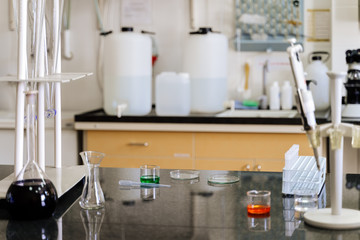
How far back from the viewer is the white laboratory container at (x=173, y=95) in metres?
3.58

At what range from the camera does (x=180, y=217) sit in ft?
4.74

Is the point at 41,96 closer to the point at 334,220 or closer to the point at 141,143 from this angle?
the point at 334,220

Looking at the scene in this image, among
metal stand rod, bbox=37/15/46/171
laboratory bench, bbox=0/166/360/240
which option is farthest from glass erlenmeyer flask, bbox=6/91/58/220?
metal stand rod, bbox=37/15/46/171

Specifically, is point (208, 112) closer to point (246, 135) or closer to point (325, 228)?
point (246, 135)

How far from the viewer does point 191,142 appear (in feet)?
11.1

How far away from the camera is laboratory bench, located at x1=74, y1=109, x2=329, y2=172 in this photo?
3268mm

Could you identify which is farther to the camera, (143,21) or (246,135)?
(143,21)

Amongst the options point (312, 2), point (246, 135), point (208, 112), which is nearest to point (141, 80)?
point (208, 112)

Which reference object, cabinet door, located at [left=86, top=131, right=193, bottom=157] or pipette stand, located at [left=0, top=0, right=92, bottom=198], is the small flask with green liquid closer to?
pipette stand, located at [left=0, top=0, right=92, bottom=198]

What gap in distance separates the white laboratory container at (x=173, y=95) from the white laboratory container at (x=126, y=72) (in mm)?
107

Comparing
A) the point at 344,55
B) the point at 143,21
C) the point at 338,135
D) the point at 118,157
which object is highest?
the point at 143,21

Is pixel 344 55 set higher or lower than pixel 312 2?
lower

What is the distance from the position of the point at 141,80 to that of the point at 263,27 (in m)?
0.86

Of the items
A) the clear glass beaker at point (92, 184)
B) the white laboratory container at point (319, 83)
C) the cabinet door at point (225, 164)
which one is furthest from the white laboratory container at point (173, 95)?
the clear glass beaker at point (92, 184)
